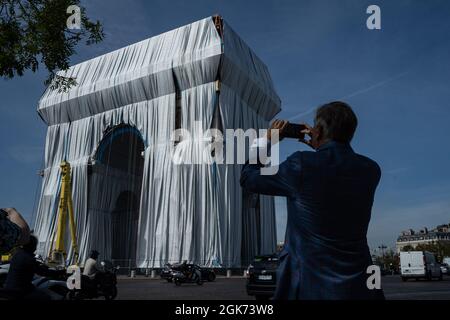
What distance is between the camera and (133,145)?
43.9 m

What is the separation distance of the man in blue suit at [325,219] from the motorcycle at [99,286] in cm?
1056

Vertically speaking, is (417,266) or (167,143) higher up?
(167,143)

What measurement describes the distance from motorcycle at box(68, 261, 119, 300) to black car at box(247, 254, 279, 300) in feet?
13.3

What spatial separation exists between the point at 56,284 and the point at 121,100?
105 feet

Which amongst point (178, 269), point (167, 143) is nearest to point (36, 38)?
point (178, 269)

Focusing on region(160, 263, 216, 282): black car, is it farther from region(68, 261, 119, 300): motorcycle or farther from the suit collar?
the suit collar

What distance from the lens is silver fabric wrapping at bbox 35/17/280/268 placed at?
1267 inches

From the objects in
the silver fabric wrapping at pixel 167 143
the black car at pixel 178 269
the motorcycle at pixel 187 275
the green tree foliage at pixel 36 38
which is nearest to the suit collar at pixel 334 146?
the green tree foliage at pixel 36 38

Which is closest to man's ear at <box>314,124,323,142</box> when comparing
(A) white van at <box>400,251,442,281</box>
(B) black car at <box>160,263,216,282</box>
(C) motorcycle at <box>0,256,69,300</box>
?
(C) motorcycle at <box>0,256,69,300</box>

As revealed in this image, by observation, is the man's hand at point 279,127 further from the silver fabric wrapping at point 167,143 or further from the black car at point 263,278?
the silver fabric wrapping at point 167,143

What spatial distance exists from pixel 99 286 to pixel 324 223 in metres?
11.6

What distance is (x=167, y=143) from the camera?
115ft

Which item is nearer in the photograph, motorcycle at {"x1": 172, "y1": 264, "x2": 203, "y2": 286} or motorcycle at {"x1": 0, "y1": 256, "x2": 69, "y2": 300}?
motorcycle at {"x1": 0, "y1": 256, "x2": 69, "y2": 300}

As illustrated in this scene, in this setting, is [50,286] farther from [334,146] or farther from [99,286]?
[334,146]
